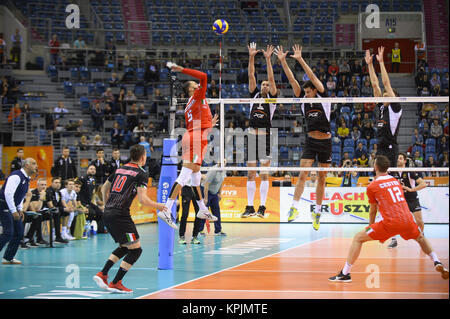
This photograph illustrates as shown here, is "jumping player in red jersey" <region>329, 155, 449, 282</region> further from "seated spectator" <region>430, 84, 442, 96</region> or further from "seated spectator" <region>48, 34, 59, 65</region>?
"seated spectator" <region>48, 34, 59, 65</region>

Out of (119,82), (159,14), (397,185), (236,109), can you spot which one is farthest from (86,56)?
(397,185)

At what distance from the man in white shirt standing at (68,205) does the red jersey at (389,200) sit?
Result: 934 cm

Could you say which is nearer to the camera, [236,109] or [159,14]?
[236,109]

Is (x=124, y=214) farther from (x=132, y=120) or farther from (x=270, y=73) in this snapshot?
(x=132, y=120)

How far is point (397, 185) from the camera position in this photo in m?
9.58

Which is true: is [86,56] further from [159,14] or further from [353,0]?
[353,0]

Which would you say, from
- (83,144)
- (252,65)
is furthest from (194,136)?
(83,144)

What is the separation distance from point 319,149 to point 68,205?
807 cm

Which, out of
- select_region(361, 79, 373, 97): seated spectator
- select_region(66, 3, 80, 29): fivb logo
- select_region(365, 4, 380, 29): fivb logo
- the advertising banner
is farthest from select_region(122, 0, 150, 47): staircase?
the advertising banner

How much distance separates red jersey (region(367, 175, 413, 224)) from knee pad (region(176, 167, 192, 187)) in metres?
3.11

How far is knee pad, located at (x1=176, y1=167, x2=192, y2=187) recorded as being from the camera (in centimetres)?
1029

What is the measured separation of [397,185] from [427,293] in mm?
1751

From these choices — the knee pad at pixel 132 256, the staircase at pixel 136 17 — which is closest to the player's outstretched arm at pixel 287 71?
the knee pad at pixel 132 256

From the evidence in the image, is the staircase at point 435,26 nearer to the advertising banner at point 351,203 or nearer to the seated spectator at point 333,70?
the seated spectator at point 333,70
